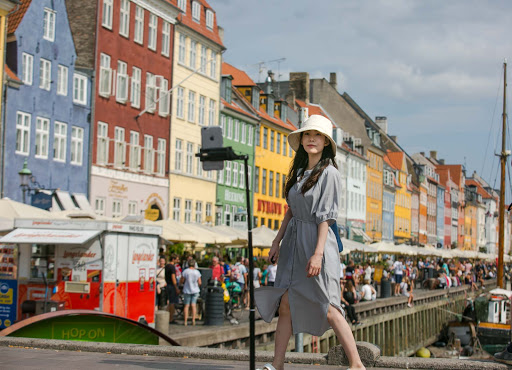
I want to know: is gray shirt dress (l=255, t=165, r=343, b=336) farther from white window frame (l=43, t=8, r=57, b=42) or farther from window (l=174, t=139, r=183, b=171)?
window (l=174, t=139, r=183, b=171)

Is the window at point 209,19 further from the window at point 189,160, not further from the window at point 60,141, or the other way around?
the window at point 60,141

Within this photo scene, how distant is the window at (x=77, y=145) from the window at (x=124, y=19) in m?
5.67

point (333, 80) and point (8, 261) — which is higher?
point (333, 80)

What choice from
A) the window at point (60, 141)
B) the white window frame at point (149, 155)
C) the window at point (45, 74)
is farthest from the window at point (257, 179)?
the window at point (45, 74)

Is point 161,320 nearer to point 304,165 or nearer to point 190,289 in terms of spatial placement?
point 190,289

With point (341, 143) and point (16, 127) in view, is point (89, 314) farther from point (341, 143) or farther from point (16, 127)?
point (341, 143)

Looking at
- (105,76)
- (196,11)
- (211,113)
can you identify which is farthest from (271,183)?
(105,76)

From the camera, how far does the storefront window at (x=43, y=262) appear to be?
54.5ft

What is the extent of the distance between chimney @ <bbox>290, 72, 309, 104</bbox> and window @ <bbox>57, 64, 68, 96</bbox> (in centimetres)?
4187

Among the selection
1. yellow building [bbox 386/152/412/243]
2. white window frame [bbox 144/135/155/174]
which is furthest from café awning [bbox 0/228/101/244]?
yellow building [bbox 386/152/412/243]

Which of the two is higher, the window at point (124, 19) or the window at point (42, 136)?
the window at point (124, 19)

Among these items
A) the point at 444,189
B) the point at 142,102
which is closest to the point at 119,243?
the point at 142,102

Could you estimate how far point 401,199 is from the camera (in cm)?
10031

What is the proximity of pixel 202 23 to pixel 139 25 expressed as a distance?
8365 mm
